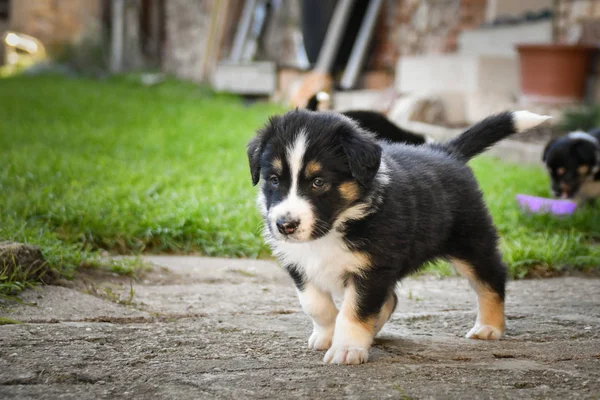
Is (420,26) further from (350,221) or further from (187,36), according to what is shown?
(350,221)

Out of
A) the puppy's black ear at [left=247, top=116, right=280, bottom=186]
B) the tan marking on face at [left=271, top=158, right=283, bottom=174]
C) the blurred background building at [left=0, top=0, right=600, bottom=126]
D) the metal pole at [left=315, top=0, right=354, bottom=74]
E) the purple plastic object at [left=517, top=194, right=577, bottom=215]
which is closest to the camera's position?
the tan marking on face at [left=271, top=158, right=283, bottom=174]

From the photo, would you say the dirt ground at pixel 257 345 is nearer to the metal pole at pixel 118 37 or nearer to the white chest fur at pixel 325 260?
the white chest fur at pixel 325 260

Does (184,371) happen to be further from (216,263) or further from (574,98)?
(574,98)

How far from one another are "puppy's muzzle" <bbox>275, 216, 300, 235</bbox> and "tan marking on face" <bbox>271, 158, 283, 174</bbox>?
0.21 metres

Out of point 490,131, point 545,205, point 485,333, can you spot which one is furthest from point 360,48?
point 485,333

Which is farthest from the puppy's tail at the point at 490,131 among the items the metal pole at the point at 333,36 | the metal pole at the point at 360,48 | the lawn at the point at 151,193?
the metal pole at the point at 333,36

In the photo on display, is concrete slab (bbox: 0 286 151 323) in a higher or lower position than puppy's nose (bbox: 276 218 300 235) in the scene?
lower

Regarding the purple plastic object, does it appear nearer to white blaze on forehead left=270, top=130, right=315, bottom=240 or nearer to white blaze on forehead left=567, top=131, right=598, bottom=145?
white blaze on forehead left=567, top=131, right=598, bottom=145

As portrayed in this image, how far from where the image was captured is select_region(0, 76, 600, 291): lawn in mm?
4641

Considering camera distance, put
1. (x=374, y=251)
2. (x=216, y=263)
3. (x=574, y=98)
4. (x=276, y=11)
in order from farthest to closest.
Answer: (x=276, y=11)
(x=574, y=98)
(x=216, y=263)
(x=374, y=251)

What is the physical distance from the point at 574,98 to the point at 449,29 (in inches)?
120

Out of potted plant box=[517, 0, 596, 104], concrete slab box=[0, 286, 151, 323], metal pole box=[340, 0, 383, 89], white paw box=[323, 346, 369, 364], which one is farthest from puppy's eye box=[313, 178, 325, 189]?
metal pole box=[340, 0, 383, 89]

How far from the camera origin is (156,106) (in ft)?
41.7

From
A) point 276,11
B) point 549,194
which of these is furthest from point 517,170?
point 276,11
